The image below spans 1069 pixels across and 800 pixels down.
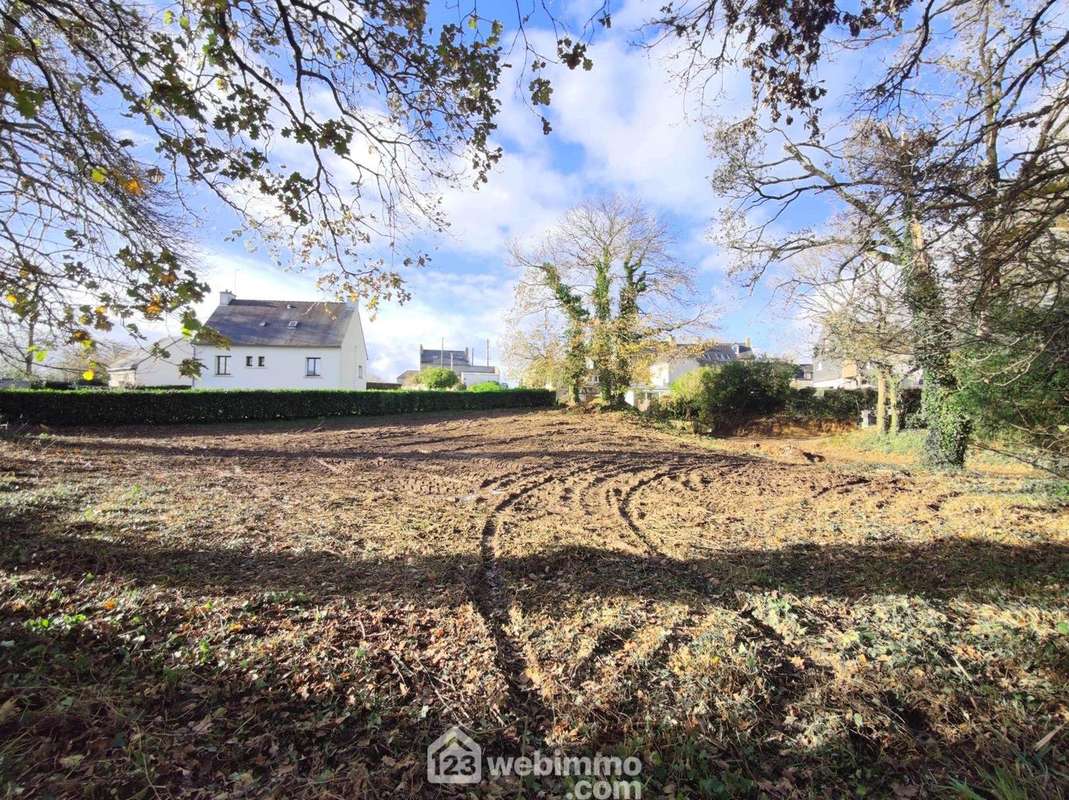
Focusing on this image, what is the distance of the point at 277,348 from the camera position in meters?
27.4

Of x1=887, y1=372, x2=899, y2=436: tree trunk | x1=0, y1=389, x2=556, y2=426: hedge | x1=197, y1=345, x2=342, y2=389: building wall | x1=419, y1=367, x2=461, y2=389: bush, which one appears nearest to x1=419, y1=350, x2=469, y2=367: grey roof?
x1=419, y1=367, x2=461, y2=389: bush

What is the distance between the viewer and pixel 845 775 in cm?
192

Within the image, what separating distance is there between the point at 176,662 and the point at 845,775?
10.6 ft

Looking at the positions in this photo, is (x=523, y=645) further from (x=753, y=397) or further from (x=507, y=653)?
(x=753, y=397)

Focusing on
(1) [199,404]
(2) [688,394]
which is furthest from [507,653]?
(2) [688,394]

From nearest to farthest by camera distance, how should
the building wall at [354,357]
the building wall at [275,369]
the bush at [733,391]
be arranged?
1. the bush at [733,391]
2. the building wall at [275,369]
3. the building wall at [354,357]

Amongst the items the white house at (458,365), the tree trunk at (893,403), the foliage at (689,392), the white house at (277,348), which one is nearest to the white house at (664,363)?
the foliage at (689,392)

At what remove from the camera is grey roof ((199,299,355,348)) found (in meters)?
27.5

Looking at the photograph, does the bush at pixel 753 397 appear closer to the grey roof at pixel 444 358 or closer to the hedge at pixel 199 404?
the hedge at pixel 199 404

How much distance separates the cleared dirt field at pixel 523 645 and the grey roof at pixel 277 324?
23466mm

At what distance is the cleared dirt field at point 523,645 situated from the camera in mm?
1917

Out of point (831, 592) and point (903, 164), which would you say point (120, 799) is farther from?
point (903, 164)

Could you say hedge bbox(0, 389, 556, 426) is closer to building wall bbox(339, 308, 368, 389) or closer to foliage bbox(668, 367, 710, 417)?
building wall bbox(339, 308, 368, 389)

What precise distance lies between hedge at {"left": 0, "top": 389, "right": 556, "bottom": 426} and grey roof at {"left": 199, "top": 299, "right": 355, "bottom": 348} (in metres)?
9.94
